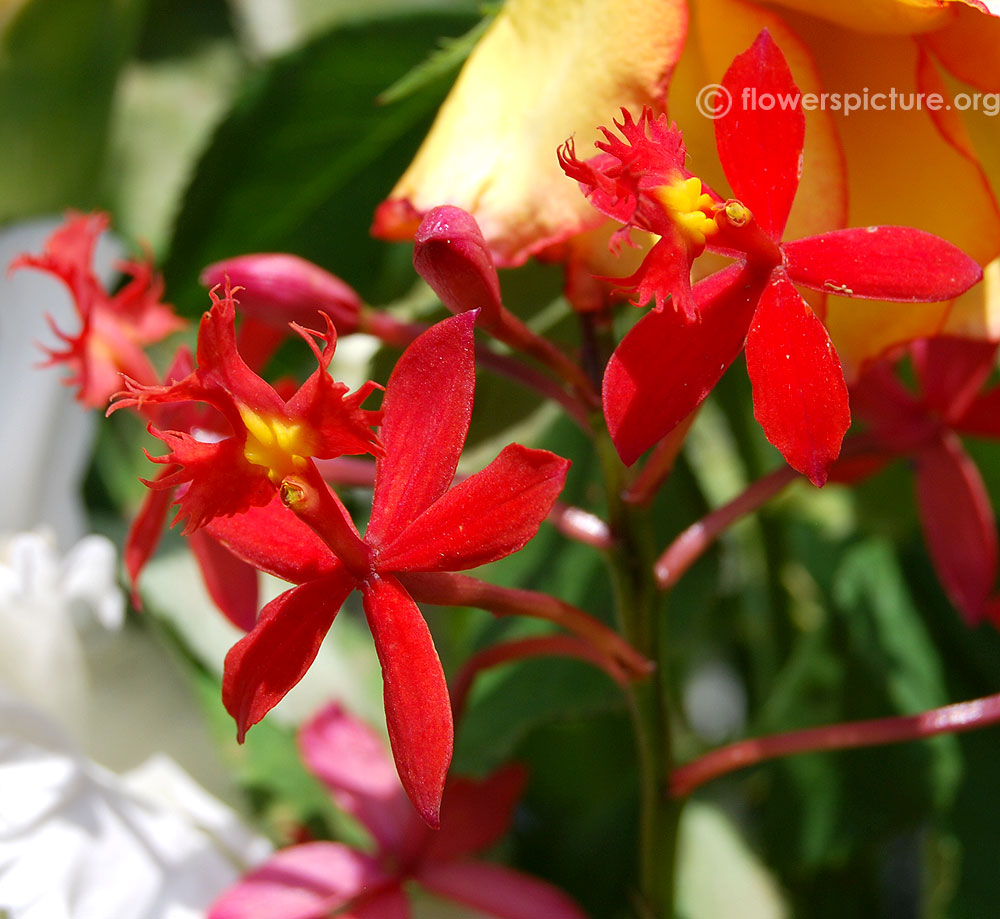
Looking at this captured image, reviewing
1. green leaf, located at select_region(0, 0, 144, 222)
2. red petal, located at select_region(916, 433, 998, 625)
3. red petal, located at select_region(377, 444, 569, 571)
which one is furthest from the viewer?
green leaf, located at select_region(0, 0, 144, 222)

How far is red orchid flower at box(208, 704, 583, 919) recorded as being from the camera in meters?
0.30

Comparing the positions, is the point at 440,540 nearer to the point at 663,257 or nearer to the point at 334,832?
the point at 663,257

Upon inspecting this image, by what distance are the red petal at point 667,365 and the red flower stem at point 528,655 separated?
8cm

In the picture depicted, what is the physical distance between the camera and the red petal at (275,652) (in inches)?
8.2

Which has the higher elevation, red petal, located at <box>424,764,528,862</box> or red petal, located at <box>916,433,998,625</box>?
red petal, located at <box>916,433,998,625</box>

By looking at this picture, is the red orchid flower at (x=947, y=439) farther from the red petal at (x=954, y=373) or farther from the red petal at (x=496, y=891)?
the red petal at (x=496, y=891)

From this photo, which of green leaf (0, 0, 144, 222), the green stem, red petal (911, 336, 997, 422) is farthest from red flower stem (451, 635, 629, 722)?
green leaf (0, 0, 144, 222)

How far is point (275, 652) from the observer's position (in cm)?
21

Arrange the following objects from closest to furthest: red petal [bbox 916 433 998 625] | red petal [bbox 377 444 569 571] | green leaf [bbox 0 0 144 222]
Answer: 1. red petal [bbox 377 444 569 571]
2. red petal [bbox 916 433 998 625]
3. green leaf [bbox 0 0 144 222]

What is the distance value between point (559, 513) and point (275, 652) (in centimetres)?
9

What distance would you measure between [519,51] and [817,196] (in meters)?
0.08

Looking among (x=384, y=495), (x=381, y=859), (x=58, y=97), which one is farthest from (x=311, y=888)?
(x=58, y=97)

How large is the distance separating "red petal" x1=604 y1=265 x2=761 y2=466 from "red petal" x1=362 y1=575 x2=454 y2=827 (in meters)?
0.05

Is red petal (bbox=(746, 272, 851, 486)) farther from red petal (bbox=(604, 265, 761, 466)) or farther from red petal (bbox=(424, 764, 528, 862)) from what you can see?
red petal (bbox=(424, 764, 528, 862))
